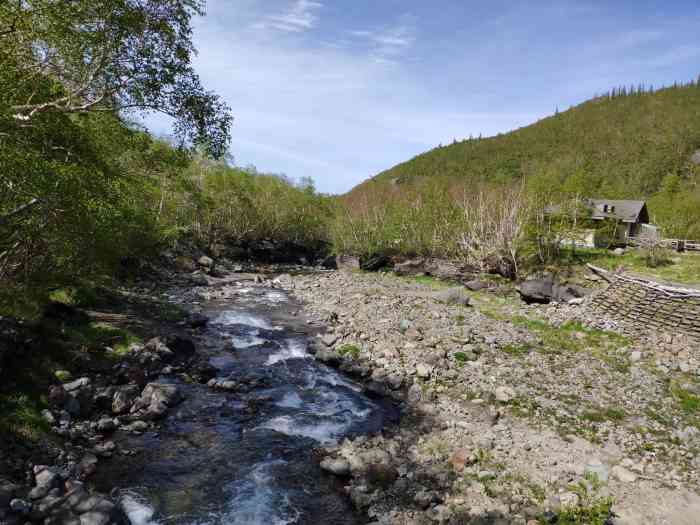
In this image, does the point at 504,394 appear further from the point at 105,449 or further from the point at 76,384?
the point at 76,384

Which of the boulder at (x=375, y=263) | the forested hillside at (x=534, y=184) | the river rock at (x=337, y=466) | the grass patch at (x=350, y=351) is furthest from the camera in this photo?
the boulder at (x=375, y=263)

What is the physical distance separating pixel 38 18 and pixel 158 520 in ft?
35.5

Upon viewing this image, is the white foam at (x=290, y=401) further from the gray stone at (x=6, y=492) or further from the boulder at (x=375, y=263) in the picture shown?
the boulder at (x=375, y=263)

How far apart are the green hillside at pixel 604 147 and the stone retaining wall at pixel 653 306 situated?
175 feet

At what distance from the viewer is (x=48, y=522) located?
653cm

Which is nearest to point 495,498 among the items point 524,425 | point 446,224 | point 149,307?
point 524,425

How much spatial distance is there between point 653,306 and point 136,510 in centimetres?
2160

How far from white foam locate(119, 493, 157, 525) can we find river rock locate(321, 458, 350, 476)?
3.58 meters

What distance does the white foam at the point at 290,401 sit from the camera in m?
12.8

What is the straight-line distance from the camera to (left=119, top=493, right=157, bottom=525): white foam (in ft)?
24.3

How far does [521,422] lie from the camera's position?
445 inches

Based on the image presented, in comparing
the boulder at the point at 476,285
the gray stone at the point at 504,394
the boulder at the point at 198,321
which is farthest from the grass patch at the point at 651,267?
the boulder at the point at 198,321

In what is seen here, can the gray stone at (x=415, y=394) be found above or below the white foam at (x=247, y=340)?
below

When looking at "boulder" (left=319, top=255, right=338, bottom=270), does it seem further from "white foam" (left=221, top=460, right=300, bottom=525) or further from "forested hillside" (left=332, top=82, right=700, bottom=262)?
"white foam" (left=221, top=460, right=300, bottom=525)
